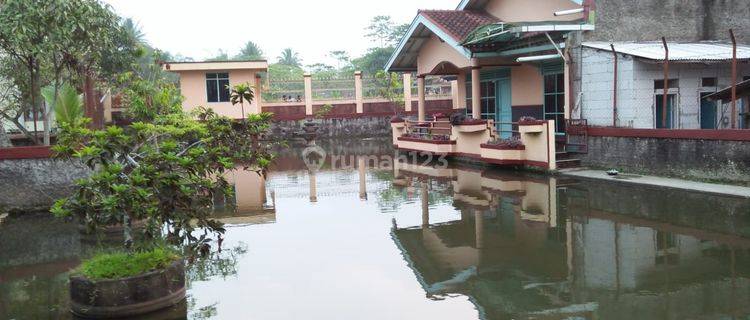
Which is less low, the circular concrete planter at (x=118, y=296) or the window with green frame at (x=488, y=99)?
the window with green frame at (x=488, y=99)

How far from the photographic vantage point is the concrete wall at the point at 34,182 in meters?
11.5

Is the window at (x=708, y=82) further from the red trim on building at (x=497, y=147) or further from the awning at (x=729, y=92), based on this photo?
the red trim on building at (x=497, y=147)

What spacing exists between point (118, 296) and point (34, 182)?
7.11 meters

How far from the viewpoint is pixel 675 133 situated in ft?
39.7

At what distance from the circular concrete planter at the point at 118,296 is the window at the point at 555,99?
42.1 feet

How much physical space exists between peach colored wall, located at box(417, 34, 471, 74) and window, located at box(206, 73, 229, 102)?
8.39 m

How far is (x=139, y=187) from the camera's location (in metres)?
5.47

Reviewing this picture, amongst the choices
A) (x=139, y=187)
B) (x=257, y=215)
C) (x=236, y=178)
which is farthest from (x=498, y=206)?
(x=236, y=178)

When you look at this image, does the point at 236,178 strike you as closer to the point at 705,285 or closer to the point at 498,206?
the point at 498,206

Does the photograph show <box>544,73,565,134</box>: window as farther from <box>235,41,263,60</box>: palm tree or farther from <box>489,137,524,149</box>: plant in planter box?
<box>235,41,263,60</box>: palm tree

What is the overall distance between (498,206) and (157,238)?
5.92 m

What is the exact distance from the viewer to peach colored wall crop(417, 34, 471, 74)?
1850 centimetres

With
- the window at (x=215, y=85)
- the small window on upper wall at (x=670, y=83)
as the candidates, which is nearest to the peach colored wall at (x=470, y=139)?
the small window on upper wall at (x=670, y=83)

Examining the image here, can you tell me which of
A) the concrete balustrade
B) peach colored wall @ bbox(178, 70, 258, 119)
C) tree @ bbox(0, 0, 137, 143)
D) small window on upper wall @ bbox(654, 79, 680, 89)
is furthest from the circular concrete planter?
peach colored wall @ bbox(178, 70, 258, 119)
